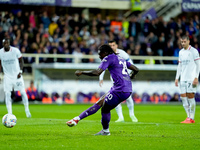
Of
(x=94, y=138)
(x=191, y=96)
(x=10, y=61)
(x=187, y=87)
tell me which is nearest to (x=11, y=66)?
(x=10, y=61)

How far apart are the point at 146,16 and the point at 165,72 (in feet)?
16.9

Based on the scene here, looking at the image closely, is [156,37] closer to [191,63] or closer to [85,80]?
[85,80]

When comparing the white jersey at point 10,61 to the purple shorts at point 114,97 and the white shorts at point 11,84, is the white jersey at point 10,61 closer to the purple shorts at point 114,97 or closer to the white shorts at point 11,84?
the white shorts at point 11,84

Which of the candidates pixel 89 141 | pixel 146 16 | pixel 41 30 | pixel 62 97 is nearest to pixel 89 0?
pixel 146 16

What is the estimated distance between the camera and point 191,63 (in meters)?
13.5

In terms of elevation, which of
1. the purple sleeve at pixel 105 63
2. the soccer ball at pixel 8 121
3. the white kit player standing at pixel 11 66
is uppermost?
the purple sleeve at pixel 105 63

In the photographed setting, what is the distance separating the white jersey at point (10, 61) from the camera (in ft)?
46.0

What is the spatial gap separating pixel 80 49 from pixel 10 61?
14315 millimetres

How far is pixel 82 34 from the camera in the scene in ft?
95.6

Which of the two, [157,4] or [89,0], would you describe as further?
[157,4]

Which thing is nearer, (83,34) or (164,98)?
(164,98)

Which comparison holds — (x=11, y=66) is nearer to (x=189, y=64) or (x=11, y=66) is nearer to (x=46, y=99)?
(x=189, y=64)

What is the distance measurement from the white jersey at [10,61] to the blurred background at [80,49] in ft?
38.7

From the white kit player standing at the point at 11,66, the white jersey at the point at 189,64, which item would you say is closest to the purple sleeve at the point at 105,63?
the white jersey at the point at 189,64
